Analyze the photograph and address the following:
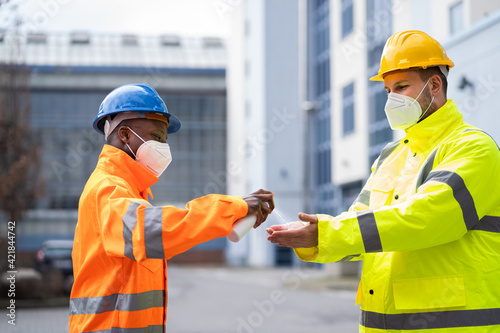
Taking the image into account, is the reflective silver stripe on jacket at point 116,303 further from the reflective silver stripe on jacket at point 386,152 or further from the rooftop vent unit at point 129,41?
the rooftop vent unit at point 129,41

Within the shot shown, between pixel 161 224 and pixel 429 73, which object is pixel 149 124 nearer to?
pixel 161 224

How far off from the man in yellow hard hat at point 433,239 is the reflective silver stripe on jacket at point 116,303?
24.8 inches

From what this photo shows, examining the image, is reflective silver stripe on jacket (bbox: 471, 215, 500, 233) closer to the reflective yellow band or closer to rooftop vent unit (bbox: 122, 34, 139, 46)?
the reflective yellow band

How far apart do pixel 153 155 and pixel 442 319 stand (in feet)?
5.17

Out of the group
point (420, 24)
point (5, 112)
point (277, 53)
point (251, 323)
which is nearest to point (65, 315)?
point (251, 323)

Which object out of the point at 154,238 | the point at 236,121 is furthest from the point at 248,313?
the point at 236,121

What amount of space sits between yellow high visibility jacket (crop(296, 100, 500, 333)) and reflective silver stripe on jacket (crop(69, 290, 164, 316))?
0.77 meters

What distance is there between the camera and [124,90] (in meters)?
3.34

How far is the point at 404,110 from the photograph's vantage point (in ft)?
10.6

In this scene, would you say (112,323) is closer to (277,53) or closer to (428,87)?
(428,87)

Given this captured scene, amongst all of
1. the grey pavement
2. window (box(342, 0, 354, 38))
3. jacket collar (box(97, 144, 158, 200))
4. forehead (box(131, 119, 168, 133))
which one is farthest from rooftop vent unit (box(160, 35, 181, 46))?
jacket collar (box(97, 144, 158, 200))

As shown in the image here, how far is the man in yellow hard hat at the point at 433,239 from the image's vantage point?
2750mm
